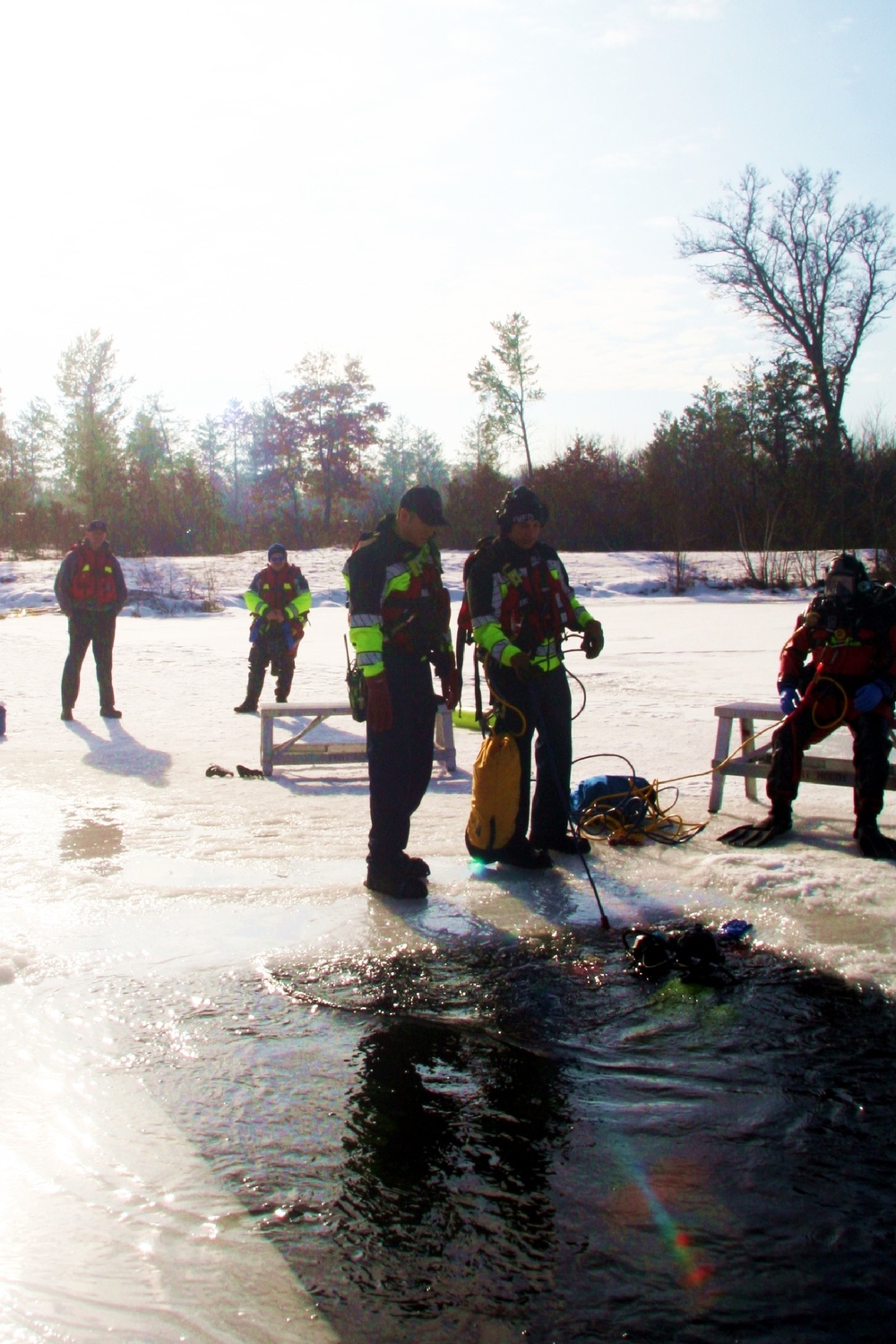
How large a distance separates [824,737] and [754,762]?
78 centimetres

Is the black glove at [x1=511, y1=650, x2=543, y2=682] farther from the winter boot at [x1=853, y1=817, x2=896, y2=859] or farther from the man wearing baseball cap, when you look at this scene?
the winter boot at [x1=853, y1=817, x2=896, y2=859]

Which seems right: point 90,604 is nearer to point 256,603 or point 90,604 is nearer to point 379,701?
point 256,603

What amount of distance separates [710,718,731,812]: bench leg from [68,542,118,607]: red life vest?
6045 millimetres

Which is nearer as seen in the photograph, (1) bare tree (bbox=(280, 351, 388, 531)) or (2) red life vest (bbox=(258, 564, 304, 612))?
(2) red life vest (bbox=(258, 564, 304, 612))

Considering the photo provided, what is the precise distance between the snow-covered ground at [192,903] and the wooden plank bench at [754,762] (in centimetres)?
21

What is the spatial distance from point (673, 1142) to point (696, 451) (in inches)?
1461

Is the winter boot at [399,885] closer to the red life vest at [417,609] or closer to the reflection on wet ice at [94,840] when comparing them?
Answer: the red life vest at [417,609]

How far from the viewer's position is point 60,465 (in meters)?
44.7

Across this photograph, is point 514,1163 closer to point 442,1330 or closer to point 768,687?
point 442,1330

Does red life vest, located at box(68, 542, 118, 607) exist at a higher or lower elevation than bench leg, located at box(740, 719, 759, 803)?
higher

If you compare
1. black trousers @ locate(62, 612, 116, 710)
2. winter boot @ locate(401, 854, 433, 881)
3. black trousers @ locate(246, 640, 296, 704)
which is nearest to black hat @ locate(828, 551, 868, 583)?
winter boot @ locate(401, 854, 433, 881)

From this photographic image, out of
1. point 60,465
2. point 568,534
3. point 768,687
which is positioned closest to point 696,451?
point 568,534

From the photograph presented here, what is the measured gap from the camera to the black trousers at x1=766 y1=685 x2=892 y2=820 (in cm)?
523

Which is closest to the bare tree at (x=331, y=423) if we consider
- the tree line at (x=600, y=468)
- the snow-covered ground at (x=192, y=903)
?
the tree line at (x=600, y=468)
